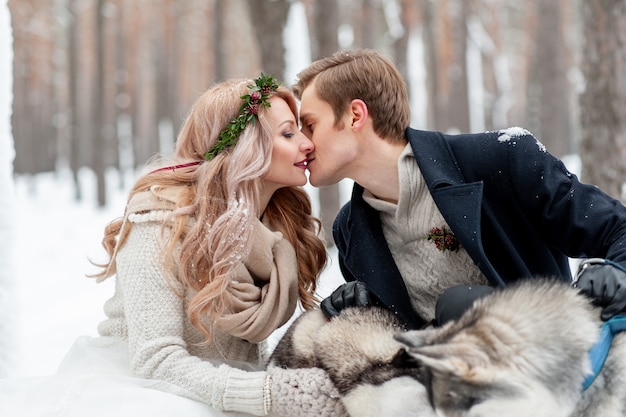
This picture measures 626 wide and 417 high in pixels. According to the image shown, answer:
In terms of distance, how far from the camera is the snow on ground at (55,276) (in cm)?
541

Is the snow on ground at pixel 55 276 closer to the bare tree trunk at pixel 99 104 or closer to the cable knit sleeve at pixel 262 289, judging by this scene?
the cable knit sleeve at pixel 262 289

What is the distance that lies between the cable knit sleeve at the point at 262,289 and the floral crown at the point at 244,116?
1.28 feet

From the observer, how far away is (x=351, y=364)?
233cm

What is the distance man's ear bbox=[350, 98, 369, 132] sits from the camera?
3.04 meters

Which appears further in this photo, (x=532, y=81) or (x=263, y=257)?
(x=532, y=81)

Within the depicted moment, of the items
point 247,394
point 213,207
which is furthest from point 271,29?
point 247,394

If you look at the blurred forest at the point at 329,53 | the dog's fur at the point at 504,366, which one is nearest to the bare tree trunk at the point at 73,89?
the blurred forest at the point at 329,53

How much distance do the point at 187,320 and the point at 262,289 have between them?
13.9 inches

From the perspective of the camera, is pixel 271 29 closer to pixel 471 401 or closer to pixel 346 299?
pixel 346 299

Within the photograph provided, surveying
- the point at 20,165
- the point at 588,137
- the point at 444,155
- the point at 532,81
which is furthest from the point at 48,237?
the point at 20,165

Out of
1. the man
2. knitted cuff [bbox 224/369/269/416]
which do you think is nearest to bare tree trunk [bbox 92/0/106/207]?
the man

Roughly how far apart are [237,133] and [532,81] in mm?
11534

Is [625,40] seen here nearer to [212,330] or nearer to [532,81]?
[212,330]

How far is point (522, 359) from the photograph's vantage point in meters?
1.86
